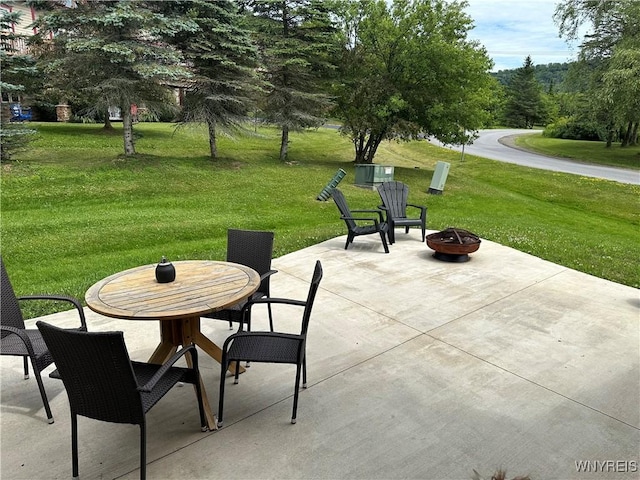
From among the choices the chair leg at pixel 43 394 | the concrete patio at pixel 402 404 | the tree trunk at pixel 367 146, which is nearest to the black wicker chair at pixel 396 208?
the concrete patio at pixel 402 404

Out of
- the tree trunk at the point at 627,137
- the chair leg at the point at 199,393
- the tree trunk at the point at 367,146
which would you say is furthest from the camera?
the tree trunk at the point at 627,137

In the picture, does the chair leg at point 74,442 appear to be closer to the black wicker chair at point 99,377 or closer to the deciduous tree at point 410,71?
the black wicker chair at point 99,377

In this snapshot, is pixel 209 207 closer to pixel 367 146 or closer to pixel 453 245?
pixel 453 245

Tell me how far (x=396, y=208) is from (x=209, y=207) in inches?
182

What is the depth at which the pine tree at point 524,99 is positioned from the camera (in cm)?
5653

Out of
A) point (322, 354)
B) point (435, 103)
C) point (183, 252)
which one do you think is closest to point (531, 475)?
point (322, 354)

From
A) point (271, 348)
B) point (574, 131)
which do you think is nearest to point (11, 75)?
point (271, 348)

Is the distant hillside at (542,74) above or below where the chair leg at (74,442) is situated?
above

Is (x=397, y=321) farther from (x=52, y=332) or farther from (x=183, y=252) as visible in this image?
(x=183, y=252)

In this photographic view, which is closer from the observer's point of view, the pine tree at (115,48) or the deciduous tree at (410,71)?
the pine tree at (115,48)

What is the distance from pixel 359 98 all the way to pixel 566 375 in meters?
15.4

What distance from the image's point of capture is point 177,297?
2764mm

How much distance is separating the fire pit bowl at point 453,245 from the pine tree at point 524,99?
57.8 m

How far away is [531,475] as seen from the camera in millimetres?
2346
